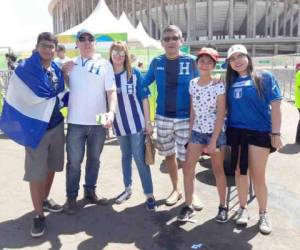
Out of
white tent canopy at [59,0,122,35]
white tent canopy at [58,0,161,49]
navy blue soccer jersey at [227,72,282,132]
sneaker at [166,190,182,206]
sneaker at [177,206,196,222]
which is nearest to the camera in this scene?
navy blue soccer jersey at [227,72,282,132]

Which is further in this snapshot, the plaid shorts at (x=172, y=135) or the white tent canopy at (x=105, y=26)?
the white tent canopy at (x=105, y=26)

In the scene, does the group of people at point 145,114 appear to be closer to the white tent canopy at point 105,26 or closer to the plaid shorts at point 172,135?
the plaid shorts at point 172,135

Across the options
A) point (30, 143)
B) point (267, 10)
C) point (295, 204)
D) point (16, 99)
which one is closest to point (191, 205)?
point (295, 204)

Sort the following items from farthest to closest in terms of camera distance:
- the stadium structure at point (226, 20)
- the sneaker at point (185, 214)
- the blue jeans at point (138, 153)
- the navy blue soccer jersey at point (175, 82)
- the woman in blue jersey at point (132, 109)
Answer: the stadium structure at point (226, 20)
the blue jeans at point (138, 153)
the woman in blue jersey at point (132, 109)
the navy blue soccer jersey at point (175, 82)
the sneaker at point (185, 214)

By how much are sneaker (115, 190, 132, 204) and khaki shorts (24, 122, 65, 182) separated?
985 millimetres

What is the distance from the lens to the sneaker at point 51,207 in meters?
4.84

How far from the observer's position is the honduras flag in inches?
162

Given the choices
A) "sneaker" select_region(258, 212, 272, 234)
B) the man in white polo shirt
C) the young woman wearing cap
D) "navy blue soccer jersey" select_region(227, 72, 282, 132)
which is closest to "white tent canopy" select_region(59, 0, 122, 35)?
the man in white polo shirt

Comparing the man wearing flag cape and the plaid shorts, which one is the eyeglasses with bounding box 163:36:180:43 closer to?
the plaid shorts

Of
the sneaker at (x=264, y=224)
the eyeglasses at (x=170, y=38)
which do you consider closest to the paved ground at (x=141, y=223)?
the sneaker at (x=264, y=224)

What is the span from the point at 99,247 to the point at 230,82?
84.4 inches

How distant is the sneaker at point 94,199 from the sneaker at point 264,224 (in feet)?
6.32

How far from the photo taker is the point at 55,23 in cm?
9288

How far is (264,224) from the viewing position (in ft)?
13.9
